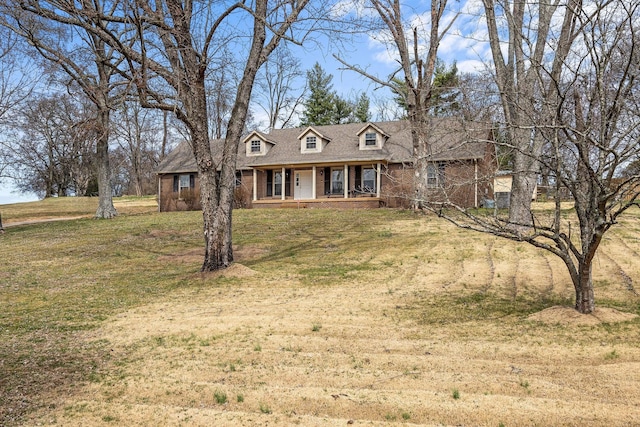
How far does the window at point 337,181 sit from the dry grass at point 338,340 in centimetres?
1499

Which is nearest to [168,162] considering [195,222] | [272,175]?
[272,175]

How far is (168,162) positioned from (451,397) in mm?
29573

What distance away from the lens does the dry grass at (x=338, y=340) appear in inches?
156

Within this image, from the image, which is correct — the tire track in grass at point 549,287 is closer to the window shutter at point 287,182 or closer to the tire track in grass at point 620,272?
the tire track in grass at point 620,272

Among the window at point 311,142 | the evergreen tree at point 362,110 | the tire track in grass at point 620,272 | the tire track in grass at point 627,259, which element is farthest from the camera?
the evergreen tree at point 362,110

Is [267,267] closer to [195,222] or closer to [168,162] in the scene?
[195,222]

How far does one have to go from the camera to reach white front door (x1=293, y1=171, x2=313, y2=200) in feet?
91.3

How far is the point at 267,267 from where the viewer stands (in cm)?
1041

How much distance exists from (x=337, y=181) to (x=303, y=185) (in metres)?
2.40

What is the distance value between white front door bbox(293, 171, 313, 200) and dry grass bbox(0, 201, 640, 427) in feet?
52.8

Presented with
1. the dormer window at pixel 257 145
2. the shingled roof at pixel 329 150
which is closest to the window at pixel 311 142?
the shingled roof at pixel 329 150

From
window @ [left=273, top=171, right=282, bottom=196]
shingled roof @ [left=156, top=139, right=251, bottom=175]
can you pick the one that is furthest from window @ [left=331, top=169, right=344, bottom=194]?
shingled roof @ [left=156, top=139, right=251, bottom=175]

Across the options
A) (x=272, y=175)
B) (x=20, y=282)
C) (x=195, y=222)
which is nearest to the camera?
(x=20, y=282)

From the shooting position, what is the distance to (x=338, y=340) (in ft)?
18.9
